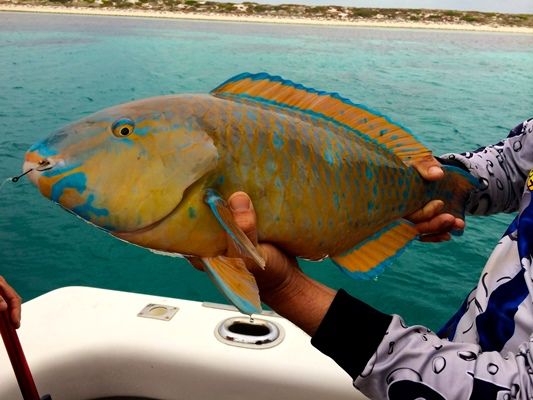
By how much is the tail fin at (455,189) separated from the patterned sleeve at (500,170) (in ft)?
0.46

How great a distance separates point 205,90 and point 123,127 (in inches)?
595

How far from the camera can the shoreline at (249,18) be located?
182 feet

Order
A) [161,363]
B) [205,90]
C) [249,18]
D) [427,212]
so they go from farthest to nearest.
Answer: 1. [249,18]
2. [205,90]
3. [161,363]
4. [427,212]

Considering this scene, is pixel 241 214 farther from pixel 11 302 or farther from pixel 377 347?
pixel 11 302

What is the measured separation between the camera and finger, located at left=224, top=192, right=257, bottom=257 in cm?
88

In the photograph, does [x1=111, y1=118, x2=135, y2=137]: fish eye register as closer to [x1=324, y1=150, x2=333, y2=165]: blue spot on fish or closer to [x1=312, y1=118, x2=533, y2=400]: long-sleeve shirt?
[x1=324, y1=150, x2=333, y2=165]: blue spot on fish

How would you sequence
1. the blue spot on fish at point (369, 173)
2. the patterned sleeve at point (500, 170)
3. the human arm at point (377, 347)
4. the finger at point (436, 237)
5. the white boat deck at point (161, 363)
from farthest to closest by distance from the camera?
the white boat deck at point (161, 363) < the patterned sleeve at point (500, 170) < the finger at point (436, 237) < the blue spot on fish at point (369, 173) < the human arm at point (377, 347)

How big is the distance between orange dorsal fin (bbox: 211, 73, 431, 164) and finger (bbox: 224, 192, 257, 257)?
246 mm

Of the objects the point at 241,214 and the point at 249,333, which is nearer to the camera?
the point at 241,214

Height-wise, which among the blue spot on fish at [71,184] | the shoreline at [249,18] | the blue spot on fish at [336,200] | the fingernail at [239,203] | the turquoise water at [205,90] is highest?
the shoreline at [249,18]

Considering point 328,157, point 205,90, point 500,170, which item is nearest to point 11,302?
point 328,157

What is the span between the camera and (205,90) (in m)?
15.5

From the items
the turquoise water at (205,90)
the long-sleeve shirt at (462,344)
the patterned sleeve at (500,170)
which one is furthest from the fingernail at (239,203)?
the turquoise water at (205,90)

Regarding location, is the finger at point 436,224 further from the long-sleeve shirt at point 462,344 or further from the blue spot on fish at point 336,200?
the blue spot on fish at point 336,200
